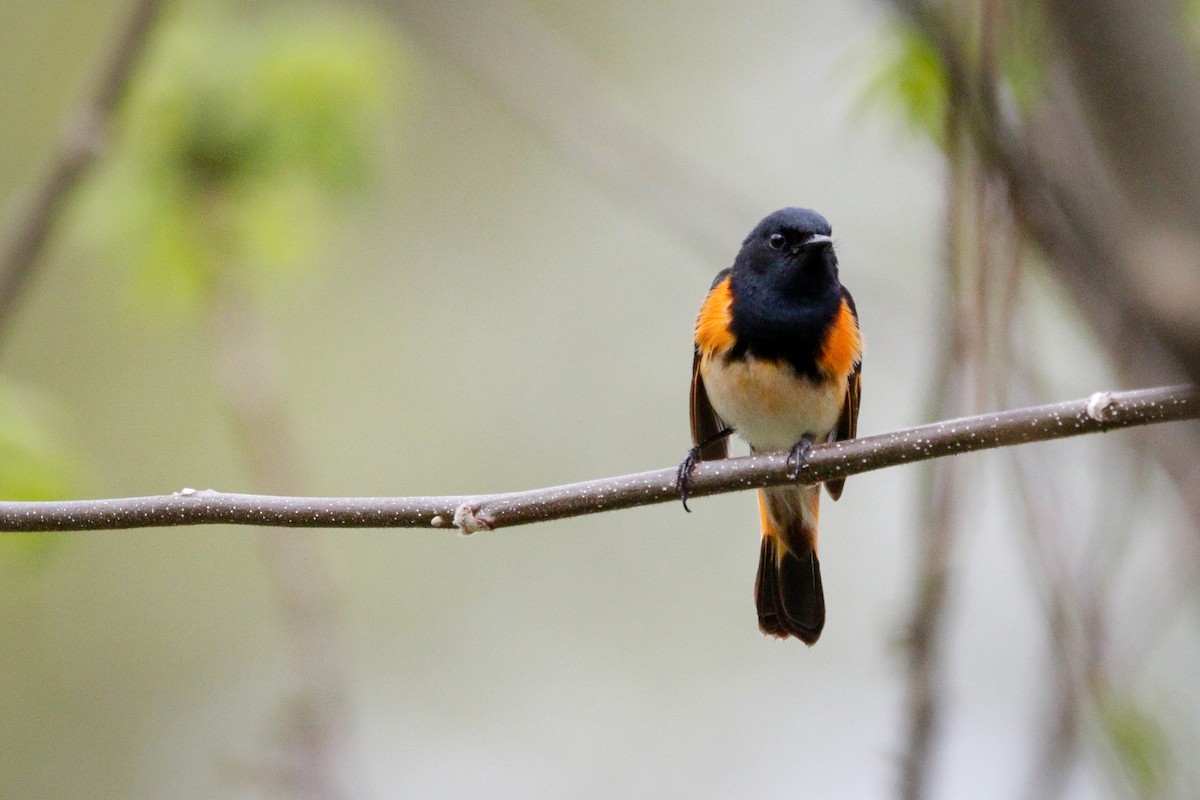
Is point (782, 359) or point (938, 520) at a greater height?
point (782, 359)

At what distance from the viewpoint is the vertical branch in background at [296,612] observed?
4105 mm

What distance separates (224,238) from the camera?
524 cm

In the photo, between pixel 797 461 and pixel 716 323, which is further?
pixel 716 323

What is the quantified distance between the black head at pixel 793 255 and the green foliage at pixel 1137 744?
183 cm

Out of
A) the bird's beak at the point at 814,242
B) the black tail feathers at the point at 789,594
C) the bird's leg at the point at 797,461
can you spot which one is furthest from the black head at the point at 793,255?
the bird's leg at the point at 797,461

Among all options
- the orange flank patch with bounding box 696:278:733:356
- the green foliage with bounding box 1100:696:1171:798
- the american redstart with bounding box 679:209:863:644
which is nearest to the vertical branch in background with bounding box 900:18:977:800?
the green foliage with bounding box 1100:696:1171:798

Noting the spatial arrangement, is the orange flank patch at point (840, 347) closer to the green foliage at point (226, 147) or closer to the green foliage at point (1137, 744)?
the green foliage at point (1137, 744)

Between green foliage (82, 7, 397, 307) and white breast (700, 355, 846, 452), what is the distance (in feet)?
6.54

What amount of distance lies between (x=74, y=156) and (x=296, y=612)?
1591 millimetres

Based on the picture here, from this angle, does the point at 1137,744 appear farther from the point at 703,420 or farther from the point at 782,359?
the point at 703,420

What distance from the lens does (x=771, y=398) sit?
4.04m

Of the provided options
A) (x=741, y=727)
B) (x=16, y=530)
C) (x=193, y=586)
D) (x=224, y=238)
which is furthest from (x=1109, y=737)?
(x=193, y=586)

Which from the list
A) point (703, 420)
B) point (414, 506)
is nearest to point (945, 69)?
point (414, 506)

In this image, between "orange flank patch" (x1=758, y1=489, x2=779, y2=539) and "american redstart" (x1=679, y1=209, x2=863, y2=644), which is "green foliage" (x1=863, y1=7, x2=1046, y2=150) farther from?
"orange flank patch" (x1=758, y1=489, x2=779, y2=539)
